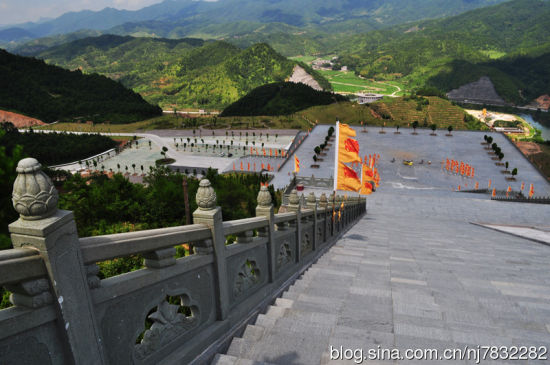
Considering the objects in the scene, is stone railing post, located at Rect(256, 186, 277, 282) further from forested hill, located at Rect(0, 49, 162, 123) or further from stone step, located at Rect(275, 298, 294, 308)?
forested hill, located at Rect(0, 49, 162, 123)

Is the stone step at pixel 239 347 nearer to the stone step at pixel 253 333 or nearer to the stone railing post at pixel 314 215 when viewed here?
the stone step at pixel 253 333

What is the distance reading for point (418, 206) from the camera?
2488cm

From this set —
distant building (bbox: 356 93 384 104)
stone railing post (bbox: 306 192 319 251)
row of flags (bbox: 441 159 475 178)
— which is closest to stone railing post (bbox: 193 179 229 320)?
stone railing post (bbox: 306 192 319 251)

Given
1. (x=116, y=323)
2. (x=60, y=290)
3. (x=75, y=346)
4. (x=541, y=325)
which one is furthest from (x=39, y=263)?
(x=541, y=325)

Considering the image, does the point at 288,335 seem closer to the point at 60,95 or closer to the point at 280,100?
the point at 280,100

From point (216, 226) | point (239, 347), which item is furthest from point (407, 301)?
point (216, 226)

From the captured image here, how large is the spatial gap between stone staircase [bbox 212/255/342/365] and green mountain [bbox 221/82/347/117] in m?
91.5

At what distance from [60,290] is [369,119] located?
7684cm

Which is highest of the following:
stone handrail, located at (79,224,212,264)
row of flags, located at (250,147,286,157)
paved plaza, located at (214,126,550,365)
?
stone handrail, located at (79,224,212,264)

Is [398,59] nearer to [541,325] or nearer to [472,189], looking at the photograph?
[472,189]

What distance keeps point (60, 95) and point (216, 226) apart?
11853 cm

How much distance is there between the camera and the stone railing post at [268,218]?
565 cm

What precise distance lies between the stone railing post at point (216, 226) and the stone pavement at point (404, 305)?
19.5 inches

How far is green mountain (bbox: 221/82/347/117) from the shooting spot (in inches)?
3839
